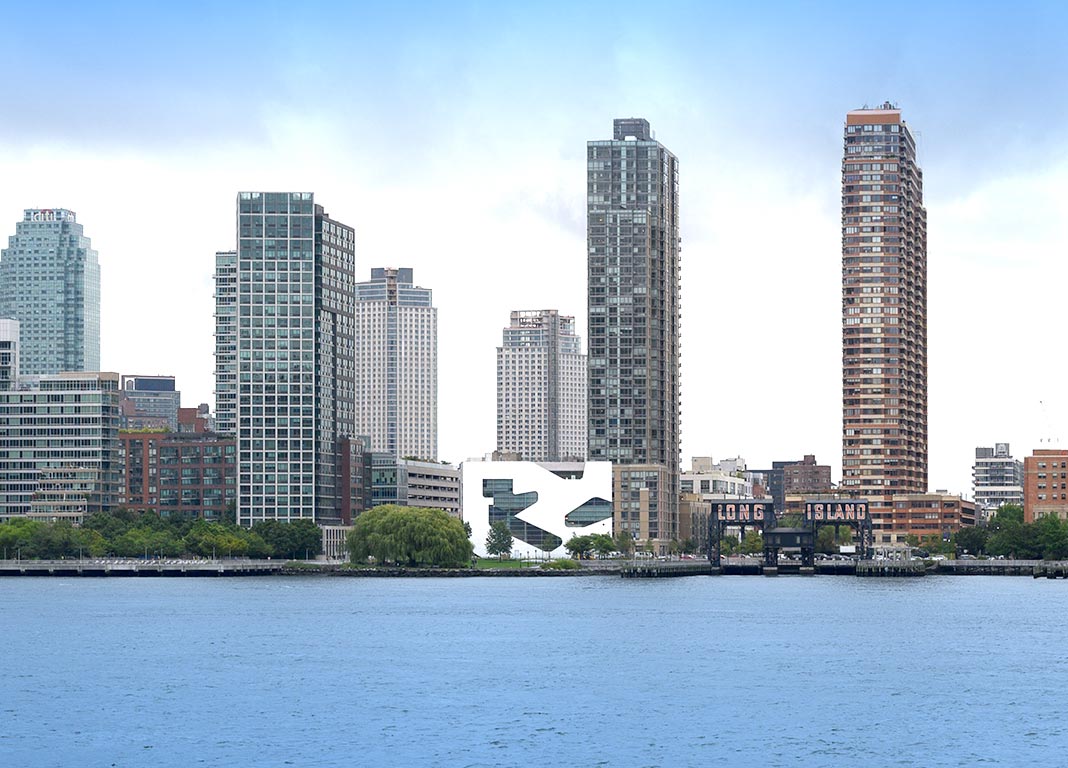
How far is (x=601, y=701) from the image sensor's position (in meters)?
114

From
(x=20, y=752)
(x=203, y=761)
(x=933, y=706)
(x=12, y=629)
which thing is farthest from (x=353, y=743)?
(x=12, y=629)

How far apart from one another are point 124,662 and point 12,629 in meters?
38.7

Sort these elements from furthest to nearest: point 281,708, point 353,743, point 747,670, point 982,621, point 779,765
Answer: point 982,621, point 747,670, point 281,708, point 353,743, point 779,765

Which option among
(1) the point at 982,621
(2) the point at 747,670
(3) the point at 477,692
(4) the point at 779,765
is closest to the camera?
(4) the point at 779,765

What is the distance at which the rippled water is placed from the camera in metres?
94.6

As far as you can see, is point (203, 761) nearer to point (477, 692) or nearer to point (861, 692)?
point (477, 692)

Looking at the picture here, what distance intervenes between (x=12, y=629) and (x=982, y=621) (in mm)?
94787

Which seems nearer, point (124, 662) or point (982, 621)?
point (124, 662)

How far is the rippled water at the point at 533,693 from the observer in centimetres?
9462

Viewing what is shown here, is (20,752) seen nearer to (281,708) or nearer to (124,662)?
(281,708)

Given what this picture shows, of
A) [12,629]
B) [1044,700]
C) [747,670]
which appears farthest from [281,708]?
[12,629]

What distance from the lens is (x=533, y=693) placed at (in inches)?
4631

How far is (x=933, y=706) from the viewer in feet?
367

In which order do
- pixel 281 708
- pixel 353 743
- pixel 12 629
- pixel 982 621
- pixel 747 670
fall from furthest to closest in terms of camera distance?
pixel 982 621 < pixel 12 629 < pixel 747 670 < pixel 281 708 < pixel 353 743
